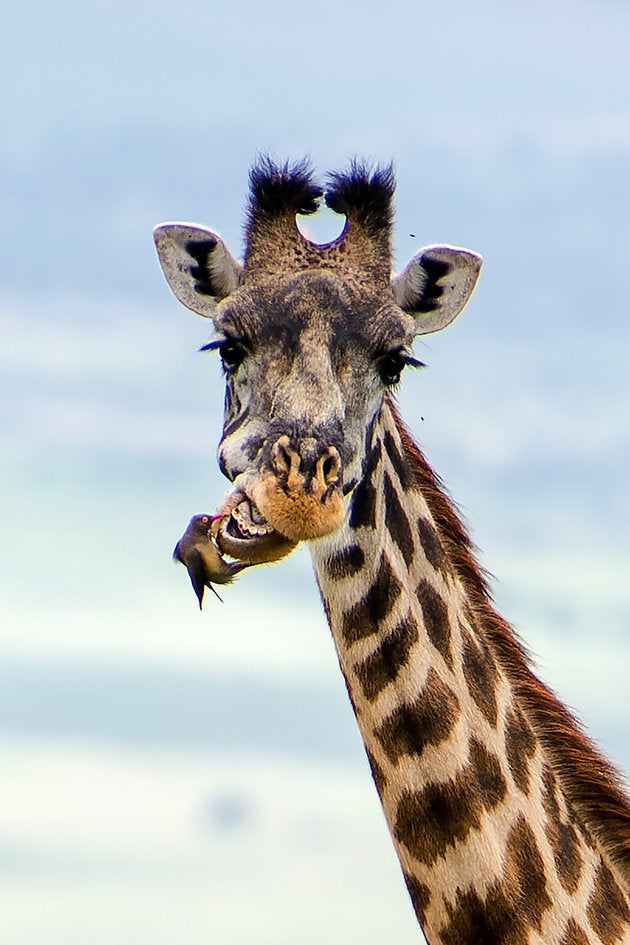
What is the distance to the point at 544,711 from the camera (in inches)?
350

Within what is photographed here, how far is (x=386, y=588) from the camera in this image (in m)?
8.27

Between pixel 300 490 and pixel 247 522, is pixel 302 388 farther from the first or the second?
pixel 247 522

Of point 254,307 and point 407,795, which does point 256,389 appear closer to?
point 254,307

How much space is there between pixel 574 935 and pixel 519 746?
1125mm

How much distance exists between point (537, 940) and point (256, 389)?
353cm

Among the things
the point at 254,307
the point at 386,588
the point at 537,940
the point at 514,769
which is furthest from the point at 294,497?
the point at 537,940

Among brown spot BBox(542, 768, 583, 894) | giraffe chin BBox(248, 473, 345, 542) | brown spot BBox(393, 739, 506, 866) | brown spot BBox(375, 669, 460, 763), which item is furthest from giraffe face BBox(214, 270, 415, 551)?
brown spot BBox(542, 768, 583, 894)

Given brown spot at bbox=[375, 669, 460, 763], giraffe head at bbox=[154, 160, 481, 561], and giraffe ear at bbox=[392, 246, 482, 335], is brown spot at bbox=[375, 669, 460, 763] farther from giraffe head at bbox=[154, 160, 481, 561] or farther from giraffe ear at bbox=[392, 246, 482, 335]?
giraffe ear at bbox=[392, 246, 482, 335]

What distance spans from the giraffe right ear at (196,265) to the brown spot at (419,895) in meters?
3.79

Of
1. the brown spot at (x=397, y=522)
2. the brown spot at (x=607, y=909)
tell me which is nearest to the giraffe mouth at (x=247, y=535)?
the brown spot at (x=397, y=522)

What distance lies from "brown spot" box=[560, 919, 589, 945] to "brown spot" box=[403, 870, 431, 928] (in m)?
0.79

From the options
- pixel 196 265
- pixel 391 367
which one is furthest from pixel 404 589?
pixel 196 265

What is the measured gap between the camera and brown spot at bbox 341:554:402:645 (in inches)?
324

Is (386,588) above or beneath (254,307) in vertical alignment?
beneath
